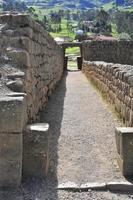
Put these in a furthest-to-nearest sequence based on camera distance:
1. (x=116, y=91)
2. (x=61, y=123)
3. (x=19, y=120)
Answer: (x=116, y=91) < (x=61, y=123) < (x=19, y=120)

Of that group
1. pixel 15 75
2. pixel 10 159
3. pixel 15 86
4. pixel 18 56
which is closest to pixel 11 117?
pixel 10 159

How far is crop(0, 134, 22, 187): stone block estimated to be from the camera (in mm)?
5969

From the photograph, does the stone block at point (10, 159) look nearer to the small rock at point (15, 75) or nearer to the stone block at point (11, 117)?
the stone block at point (11, 117)

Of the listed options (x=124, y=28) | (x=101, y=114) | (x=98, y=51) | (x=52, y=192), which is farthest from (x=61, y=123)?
(x=124, y=28)

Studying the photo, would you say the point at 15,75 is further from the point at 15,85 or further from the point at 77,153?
the point at 77,153

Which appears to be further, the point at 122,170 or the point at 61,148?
the point at 61,148

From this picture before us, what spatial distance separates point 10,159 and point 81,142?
9.18 feet

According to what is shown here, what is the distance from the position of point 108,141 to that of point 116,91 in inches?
114

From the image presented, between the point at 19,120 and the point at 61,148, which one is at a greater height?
the point at 19,120

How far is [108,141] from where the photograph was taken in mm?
8742

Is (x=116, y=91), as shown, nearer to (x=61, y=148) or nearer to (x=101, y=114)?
(x=101, y=114)

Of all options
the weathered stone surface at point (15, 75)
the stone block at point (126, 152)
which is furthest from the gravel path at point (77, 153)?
the weathered stone surface at point (15, 75)

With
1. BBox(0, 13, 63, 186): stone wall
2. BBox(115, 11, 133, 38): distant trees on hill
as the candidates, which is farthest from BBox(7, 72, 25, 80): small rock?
BBox(115, 11, 133, 38): distant trees on hill

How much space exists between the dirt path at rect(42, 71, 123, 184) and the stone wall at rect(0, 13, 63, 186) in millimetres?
710
